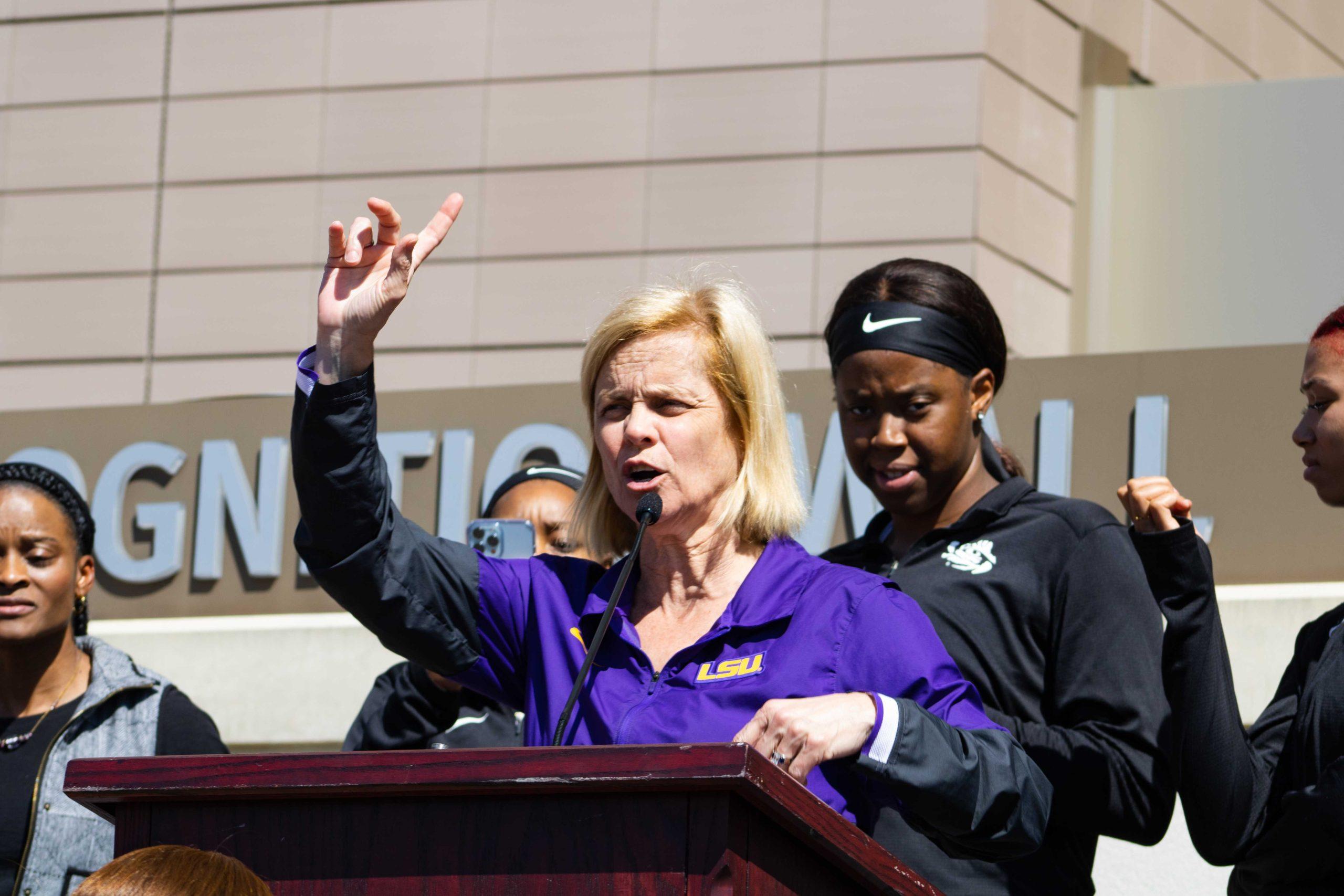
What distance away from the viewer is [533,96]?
1063cm

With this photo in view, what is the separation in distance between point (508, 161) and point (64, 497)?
6689mm

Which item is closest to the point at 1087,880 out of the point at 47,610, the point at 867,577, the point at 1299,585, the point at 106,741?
the point at 867,577

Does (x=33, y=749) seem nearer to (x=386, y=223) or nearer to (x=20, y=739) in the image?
(x=20, y=739)

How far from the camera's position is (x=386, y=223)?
95.4 inches

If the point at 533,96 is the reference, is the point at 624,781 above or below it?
below

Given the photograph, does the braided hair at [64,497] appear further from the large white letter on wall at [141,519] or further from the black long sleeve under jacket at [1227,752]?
the large white letter on wall at [141,519]

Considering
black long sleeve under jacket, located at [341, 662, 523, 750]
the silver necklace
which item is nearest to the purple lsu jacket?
black long sleeve under jacket, located at [341, 662, 523, 750]

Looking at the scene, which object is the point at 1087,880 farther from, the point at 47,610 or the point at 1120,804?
the point at 47,610

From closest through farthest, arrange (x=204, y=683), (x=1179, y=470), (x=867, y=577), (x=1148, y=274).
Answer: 1. (x=867, y=577)
2. (x=1179, y=470)
3. (x=204, y=683)
4. (x=1148, y=274)

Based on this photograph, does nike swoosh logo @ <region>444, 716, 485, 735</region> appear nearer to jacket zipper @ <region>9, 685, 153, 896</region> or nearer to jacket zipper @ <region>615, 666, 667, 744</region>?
jacket zipper @ <region>9, 685, 153, 896</region>

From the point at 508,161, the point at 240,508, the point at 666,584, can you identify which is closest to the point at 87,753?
the point at 666,584

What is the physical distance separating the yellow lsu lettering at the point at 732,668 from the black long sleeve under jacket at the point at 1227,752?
2.43 ft

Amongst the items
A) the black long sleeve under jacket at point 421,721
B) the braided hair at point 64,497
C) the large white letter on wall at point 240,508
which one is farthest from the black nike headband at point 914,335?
the large white letter on wall at point 240,508

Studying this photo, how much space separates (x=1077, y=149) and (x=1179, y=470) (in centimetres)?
437
